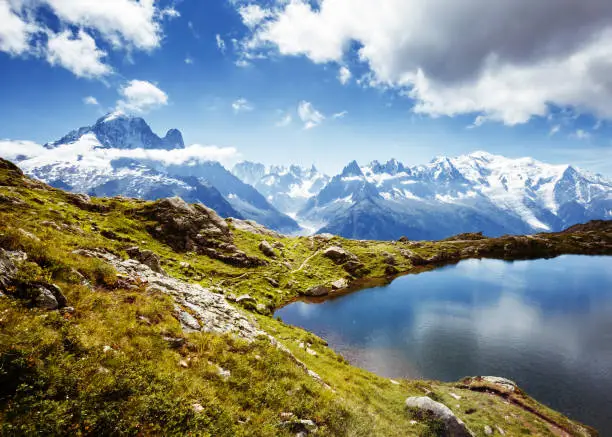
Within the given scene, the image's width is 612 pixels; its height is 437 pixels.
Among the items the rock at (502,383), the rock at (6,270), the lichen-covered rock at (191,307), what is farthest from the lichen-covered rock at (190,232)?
the rock at (6,270)

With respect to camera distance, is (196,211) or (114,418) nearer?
(114,418)

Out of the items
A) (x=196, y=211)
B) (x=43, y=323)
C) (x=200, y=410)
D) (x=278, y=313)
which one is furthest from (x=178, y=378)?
(x=196, y=211)

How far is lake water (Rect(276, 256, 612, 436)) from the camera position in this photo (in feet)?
148

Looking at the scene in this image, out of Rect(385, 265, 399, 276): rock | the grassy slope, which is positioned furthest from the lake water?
the grassy slope

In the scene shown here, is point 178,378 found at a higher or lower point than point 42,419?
lower

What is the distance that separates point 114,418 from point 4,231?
13.9 meters

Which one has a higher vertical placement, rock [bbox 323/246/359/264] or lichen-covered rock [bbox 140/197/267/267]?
lichen-covered rock [bbox 140/197/267/267]

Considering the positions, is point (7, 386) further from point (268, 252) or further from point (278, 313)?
point (268, 252)

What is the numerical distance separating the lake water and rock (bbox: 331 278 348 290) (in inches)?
254

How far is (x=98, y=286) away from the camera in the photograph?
19.6 metres

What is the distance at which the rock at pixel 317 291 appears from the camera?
90000 millimetres

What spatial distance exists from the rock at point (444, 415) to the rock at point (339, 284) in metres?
73.4

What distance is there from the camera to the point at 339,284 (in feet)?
327

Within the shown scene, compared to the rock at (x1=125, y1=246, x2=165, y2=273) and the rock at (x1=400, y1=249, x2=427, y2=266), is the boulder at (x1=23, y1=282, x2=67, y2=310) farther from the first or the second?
the rock at (x1=400, y1=249, x2=427, y2=266)
